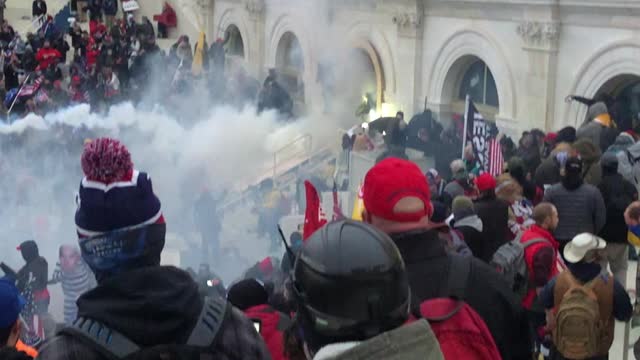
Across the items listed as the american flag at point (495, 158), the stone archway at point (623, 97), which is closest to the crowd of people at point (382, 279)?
the american flag at point (495, 158)

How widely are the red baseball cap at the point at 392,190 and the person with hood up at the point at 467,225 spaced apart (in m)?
2.14

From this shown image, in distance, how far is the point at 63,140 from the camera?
19062 millimetres

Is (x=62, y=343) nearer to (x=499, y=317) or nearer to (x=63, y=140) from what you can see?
(x=499, y=317)

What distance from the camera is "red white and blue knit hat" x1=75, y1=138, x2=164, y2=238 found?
2859mm

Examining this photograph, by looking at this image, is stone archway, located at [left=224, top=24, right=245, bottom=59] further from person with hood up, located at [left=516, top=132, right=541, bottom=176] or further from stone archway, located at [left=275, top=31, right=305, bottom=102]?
person with hood up, located at [left=516, top=132, right=541, bottom=176]

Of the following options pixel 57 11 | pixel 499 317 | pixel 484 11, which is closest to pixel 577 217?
pixel 499 317

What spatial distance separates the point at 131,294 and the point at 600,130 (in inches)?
397

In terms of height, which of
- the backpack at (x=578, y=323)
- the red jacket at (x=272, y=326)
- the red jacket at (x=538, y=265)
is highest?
the red jacket at (x=272, y=326)

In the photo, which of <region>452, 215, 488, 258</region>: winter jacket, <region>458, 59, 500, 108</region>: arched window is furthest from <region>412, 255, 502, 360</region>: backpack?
<region>458, 59, 500, 108</region>: arched window

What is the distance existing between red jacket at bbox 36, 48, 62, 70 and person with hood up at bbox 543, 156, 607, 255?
2119 centimetres

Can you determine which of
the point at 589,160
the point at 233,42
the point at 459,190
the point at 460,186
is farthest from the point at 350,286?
the point at 233,42

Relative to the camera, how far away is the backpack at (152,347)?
2.56 m

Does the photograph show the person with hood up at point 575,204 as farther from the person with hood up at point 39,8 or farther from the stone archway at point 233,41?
the person with hood up at point 39,8

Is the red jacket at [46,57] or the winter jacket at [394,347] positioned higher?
the winter jacket at [394,347]
